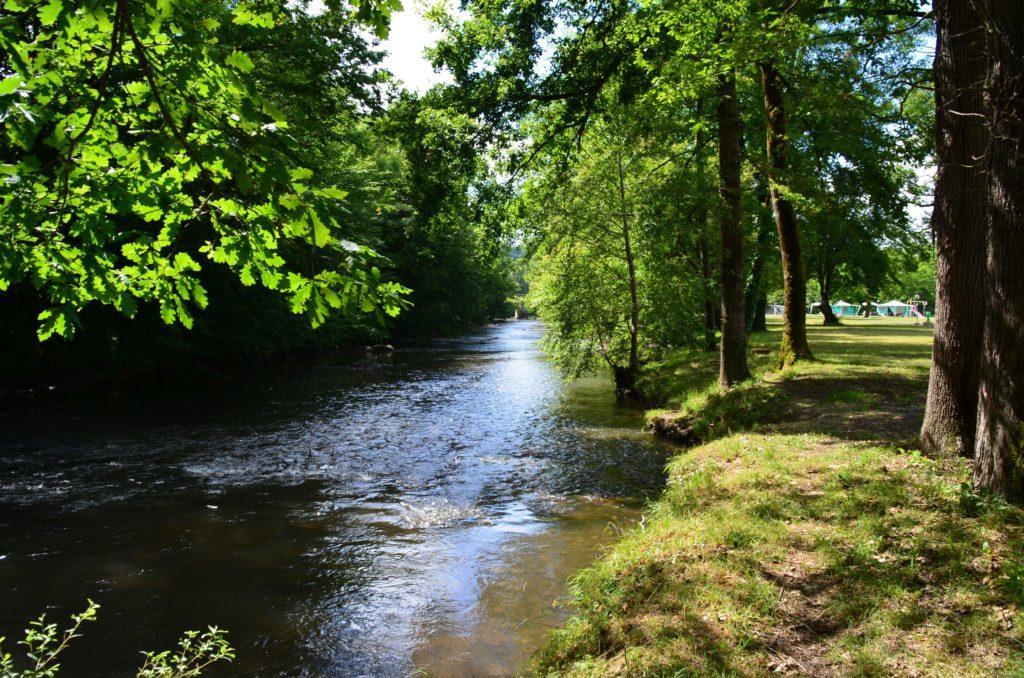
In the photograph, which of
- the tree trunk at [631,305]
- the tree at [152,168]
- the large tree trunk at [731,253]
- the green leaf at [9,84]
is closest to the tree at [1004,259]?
the tree at [152,168]

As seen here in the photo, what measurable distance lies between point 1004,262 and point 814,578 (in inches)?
124

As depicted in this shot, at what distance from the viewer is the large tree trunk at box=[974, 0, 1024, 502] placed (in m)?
4.80

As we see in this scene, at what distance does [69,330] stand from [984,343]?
23.2ft

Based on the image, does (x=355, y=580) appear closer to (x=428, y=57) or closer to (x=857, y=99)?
(x=857, y=99)

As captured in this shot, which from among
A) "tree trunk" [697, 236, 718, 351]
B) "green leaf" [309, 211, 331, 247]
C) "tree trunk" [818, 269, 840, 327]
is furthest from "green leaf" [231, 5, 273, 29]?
"tree trunk" [818, 269, 840, 327]

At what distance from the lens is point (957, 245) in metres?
6.18

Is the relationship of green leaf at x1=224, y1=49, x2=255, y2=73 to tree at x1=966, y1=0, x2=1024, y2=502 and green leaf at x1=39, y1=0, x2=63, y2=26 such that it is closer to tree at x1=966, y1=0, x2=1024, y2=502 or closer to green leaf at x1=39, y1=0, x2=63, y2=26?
green leaf at x1=39, y1=0, x2=63, y2=26

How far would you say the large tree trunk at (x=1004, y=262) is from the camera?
480 cm

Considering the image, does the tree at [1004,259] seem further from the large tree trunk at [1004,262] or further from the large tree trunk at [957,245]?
the large tree trunk at [957,245]

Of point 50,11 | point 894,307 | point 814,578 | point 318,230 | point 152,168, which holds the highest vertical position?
point 50,11

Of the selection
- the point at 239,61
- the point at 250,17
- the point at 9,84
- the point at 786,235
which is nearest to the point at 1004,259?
the point at 239,61

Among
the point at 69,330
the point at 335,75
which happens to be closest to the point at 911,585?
the point at 69,330

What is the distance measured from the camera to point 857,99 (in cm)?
836

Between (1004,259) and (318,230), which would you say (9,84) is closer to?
(318,230)
